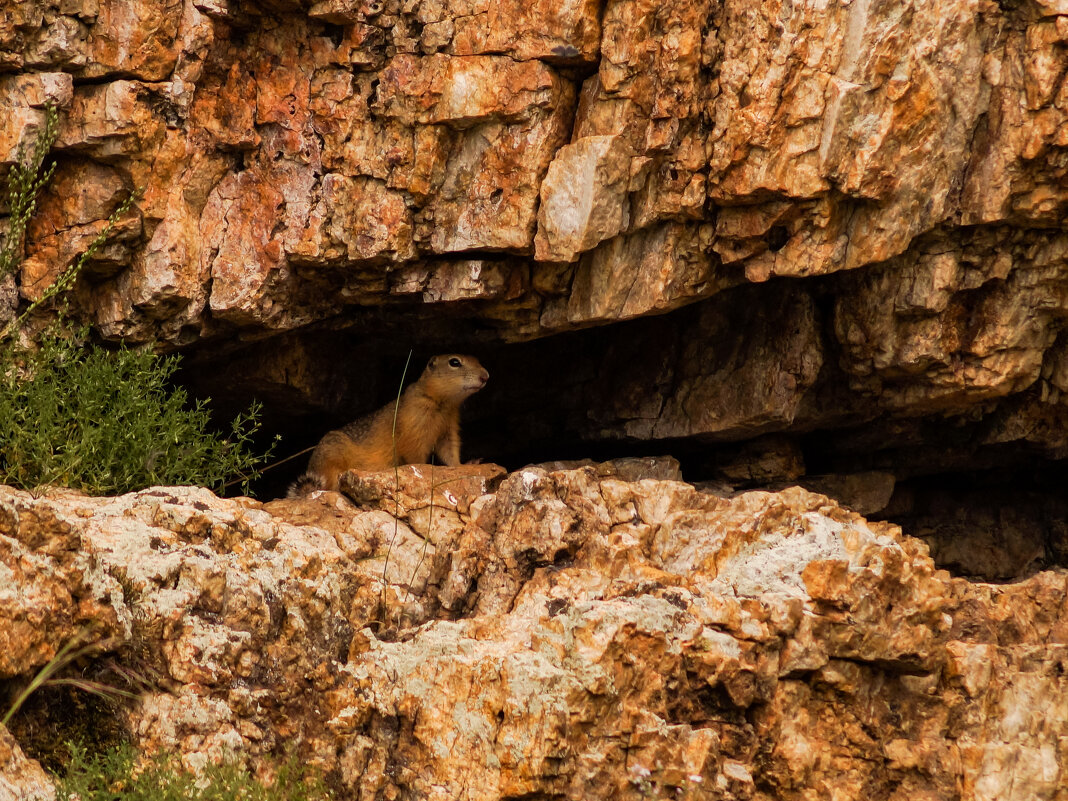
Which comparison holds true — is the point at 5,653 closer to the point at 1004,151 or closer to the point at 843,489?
the point at 1004,151

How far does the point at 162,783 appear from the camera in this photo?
18.9ft

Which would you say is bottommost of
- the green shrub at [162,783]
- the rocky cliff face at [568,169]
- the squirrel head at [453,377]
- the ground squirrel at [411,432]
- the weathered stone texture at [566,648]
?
the green shrub at [162,783]

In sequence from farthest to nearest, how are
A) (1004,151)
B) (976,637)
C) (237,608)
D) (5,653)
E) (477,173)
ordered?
1. (477,173)
2. (1004,151)
3. (976,637)
4. (237,608)
5. (5,653)

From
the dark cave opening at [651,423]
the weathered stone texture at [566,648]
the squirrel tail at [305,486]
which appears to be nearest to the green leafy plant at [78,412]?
the weathered stone texture at [566,648]

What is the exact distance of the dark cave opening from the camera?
414 inches

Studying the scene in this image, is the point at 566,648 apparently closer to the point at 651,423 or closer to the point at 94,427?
the point at 94,427

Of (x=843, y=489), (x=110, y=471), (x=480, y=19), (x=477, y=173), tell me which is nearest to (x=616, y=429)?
(x=843, y=489)

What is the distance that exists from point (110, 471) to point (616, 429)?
15.4ft

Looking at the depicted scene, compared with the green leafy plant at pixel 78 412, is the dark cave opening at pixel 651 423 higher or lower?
higher

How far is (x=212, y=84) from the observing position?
9.16 m

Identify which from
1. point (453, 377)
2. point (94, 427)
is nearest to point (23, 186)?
point (94, 427)

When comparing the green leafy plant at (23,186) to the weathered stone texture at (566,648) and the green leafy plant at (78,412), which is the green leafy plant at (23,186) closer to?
the green leafy plant at (78,412)

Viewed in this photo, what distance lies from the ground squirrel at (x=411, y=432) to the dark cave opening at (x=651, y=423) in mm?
323

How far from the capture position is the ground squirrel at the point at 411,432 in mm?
10672
